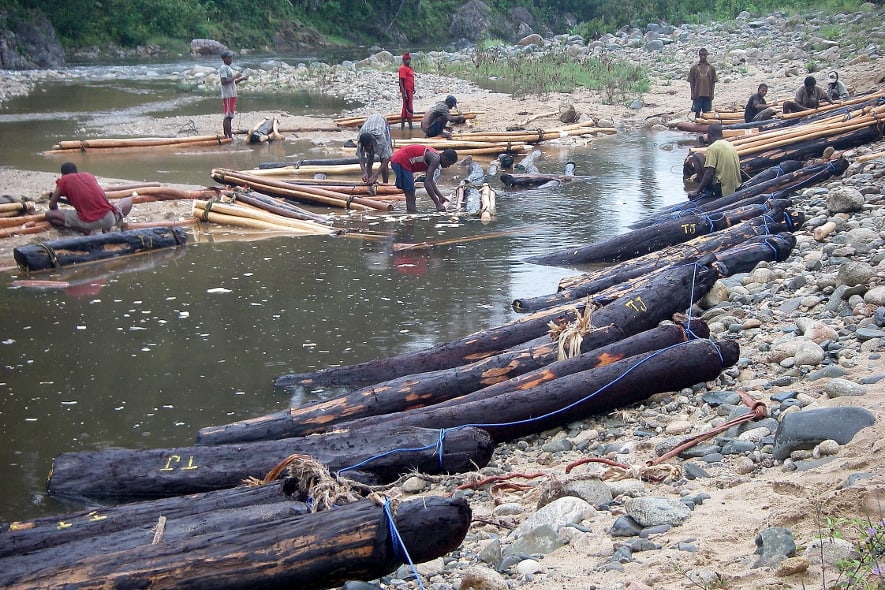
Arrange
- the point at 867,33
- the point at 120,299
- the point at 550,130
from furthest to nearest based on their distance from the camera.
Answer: the point at 867,33
the point at 550,130
the point at 120,299

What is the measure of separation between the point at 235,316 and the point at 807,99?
13.8 meters

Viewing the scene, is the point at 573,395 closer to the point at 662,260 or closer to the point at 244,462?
the point at 244,462

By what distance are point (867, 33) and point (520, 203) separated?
66.7 feet

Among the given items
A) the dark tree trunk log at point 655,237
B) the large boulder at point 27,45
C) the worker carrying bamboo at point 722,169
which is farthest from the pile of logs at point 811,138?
the large boulder at point 27,45

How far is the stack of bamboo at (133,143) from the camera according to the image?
18891mm

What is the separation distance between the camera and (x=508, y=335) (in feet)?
25.8

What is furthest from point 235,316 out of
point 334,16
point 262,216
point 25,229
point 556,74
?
point 334,16

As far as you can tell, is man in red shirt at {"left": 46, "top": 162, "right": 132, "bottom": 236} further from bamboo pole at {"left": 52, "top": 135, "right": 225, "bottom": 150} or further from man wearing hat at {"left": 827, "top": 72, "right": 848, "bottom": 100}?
man wearing hat at {"left": 827, "top": 72, "right": 848, "bottom": 100}

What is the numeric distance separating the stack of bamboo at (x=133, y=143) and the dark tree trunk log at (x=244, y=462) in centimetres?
1431

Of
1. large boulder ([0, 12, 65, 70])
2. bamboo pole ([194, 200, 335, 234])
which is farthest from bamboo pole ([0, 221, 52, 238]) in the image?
large boulder ([0, 12, 65, 70])

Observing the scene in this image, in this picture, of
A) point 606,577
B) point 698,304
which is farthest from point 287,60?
point 606,577

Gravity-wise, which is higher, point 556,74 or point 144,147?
point 556,74

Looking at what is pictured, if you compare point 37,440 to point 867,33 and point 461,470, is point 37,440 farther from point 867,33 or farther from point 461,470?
point 867,33

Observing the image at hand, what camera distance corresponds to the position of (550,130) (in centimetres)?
2072
